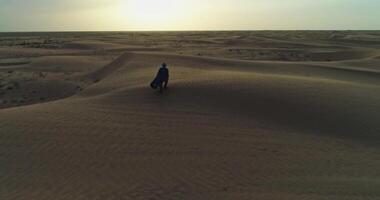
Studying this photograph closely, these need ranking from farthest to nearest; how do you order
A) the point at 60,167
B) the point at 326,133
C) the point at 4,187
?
the point at 326,133 < the point at 60,167 < the point at 4,187

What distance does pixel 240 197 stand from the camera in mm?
7895

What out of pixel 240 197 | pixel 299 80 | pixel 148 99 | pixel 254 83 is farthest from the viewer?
pixel 299 80

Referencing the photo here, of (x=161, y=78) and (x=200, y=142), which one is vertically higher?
(x=161, y=78)

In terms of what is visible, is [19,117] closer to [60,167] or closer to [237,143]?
[60,167]

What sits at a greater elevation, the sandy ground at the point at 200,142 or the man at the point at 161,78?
the man at the point at 161,78

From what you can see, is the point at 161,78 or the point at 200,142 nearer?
the point at 200,142

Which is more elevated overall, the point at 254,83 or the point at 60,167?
the point at 254,83

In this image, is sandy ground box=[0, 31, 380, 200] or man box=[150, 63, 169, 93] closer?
sandy ground box=[0, 31, 380, 200]

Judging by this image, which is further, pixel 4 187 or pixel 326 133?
pixel 326 133

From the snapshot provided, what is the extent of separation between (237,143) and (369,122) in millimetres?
4957

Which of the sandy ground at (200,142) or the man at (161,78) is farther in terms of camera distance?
the man at (161,78)

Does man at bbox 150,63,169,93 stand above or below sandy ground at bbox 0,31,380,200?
above

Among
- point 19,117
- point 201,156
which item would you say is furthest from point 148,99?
point 201,156

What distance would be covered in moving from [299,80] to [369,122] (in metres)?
5.35
